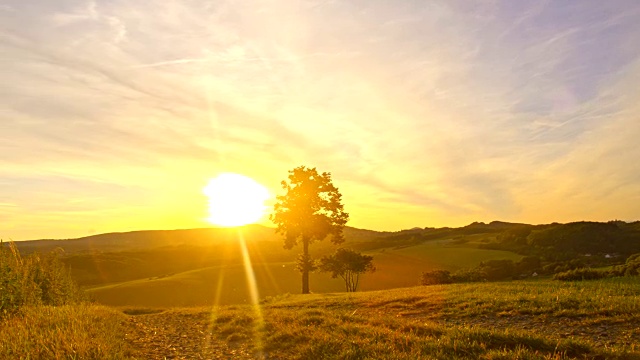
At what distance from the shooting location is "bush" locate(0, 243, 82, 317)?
13.7 meters

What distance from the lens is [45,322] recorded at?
Answer: 37.1 feet

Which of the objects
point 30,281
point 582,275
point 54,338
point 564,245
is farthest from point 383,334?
point 564,245

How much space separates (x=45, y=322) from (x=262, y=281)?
205 feet

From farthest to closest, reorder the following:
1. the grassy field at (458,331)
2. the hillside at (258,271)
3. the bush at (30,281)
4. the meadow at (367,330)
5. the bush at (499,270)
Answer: the hillside at (258,271) → the bush at (499,270) → the bush at (30,281) → the meadow at (367,330) → the grassy field at (458,331)

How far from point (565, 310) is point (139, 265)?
98978mm

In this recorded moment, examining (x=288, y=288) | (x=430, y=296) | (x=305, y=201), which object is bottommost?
(x=288, y=288)

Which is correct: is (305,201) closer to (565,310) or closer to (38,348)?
(565,310)

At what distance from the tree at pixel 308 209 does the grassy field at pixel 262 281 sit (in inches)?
435

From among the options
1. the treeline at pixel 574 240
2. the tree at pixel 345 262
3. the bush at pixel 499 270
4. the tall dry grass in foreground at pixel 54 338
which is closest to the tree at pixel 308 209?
the tree at pixel 345 262

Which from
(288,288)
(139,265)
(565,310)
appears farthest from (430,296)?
(139,265)

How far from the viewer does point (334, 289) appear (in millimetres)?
61406

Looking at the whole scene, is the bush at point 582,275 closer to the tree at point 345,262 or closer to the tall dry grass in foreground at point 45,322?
the tree at point 345,262

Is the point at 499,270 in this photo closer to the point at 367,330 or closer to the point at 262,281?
the point at 262,281

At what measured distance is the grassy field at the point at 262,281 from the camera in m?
55.4
